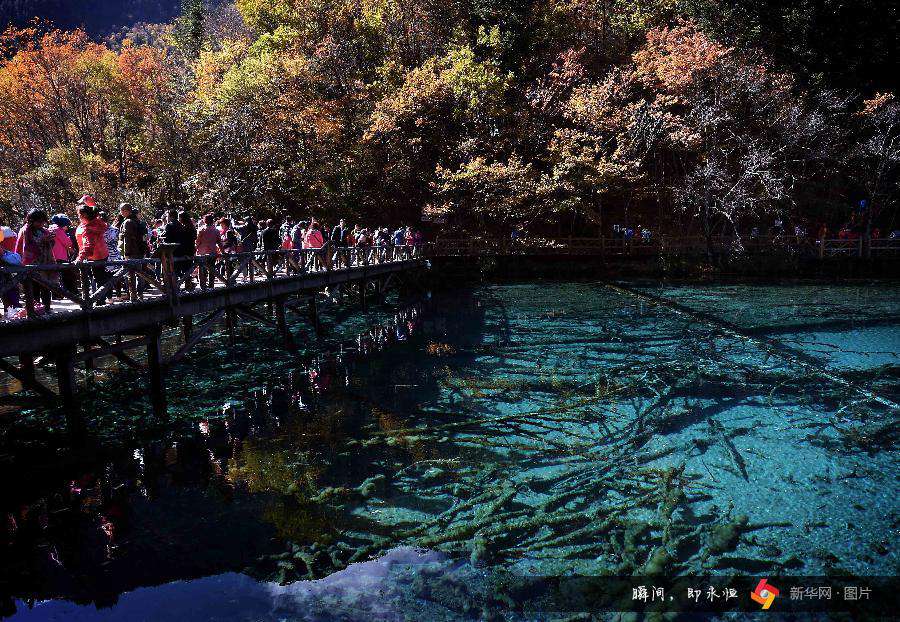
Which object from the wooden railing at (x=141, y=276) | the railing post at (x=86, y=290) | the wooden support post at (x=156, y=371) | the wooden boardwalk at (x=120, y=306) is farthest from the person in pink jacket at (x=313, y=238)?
the railing post at (x=86, y=290)

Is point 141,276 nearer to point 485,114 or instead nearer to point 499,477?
point 499,477

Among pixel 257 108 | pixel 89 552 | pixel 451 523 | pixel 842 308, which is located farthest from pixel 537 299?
pixel 89 552

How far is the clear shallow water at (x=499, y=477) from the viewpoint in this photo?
20.4ft

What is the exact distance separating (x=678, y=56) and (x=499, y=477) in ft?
107

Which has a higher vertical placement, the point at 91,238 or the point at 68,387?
the point at 91,238

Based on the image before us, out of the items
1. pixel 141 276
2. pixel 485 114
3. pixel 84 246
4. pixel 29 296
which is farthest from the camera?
pixel 485 114

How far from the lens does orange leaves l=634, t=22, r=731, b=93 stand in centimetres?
3250

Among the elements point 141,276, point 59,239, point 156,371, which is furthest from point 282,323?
point 59,239

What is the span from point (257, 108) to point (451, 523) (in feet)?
92.8

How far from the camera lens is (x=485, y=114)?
112ft

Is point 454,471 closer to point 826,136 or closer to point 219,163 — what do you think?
point 219,163

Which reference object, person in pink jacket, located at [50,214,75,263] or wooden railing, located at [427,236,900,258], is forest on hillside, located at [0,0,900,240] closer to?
wooden railing, located at [427,236,900,258]

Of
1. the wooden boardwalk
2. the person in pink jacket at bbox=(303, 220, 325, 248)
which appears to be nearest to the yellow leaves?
the person in pink jacket at bbox=(303, 220, 325, 248)

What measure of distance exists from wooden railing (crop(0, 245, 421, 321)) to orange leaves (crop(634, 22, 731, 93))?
24186 millimetres
